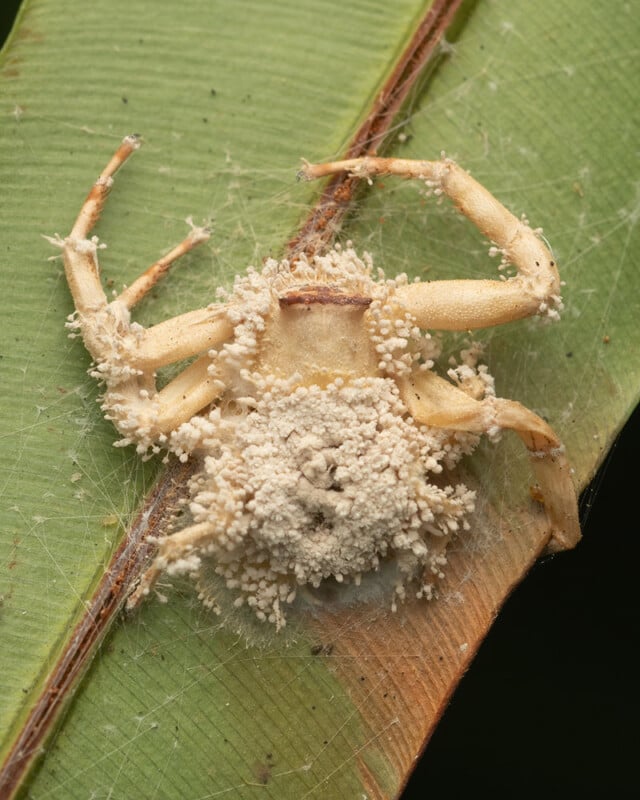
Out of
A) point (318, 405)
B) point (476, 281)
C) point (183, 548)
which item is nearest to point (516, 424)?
point (476, 281)

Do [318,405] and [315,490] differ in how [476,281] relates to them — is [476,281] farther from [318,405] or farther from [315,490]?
[315,490]

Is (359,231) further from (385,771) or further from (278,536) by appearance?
(385,771)

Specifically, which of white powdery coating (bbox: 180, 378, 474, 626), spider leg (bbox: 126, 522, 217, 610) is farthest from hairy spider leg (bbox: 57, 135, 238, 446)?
spider leg (bbox: 126, 522, 217, 610)

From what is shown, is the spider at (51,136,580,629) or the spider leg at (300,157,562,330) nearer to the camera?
the spider at (51,136,580,629)

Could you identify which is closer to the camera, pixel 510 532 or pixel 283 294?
pixel 283 294

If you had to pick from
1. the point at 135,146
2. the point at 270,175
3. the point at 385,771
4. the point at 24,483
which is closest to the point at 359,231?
the point at 270,175

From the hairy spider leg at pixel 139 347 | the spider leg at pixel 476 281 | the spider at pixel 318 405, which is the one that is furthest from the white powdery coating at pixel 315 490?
the spider leg at pixel 476 281

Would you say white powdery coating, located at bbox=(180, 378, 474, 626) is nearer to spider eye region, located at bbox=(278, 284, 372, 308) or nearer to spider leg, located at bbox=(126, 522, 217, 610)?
spider leg, located at bbox=(126, 522, 217, 610)

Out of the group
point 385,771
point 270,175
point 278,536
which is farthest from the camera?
point 270,175
